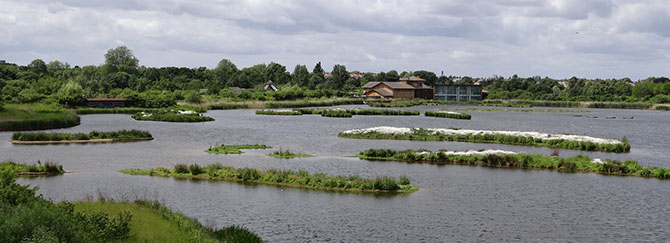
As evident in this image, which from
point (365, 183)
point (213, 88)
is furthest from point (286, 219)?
point (213, 88)

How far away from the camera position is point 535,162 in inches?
2037

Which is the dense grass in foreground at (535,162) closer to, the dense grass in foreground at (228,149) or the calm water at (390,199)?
the calm water at (390,199)

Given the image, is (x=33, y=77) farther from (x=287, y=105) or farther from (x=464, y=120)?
(x=464, y=120)

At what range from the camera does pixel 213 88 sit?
186 m

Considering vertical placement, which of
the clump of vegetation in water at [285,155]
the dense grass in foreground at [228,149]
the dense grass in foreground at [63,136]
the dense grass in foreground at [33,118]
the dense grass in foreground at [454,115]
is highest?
the dense grass in foreground at [33,118]

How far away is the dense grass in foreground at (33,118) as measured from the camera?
78750 millimetres

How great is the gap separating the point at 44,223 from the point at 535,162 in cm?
4104

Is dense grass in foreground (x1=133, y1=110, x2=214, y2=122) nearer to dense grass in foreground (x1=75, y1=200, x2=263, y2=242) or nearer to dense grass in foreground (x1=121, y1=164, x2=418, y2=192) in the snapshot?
dense grass in foreground (x1=121, y1=164, x2=418, y2=192)

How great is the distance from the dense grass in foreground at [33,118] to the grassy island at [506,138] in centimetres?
3826

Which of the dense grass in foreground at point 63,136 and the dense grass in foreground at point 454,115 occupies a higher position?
the dense grass in foreground at point 63,136

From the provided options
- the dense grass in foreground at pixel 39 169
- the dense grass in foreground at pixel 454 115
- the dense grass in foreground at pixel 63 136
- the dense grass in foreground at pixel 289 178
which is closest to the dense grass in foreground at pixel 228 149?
the dense grass in foreground at pixel 289 178

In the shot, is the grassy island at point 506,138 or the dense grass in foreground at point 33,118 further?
the dense grass in foreground at point 33,118

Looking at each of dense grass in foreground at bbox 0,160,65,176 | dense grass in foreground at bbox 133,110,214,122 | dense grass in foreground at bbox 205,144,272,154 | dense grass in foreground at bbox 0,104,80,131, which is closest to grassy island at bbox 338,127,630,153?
dense grass in foreground at bbox 205,144,272,154

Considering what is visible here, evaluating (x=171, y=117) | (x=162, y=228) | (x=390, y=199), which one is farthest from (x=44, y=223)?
(x=171, y=117)
